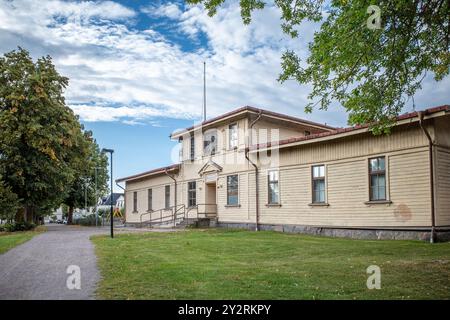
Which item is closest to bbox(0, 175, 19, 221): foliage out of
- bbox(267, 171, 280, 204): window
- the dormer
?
the dormer

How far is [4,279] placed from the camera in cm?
887

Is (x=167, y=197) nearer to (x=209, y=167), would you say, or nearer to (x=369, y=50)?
(x=209, y=167)

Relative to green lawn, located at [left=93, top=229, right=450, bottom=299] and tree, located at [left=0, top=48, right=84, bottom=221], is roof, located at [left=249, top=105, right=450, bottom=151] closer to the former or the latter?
green lawn, located at [left=93, top=229, right=450, bottom=299]

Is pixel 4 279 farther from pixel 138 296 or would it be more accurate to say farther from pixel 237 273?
pixel 237 273

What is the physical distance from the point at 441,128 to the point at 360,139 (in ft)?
10.4

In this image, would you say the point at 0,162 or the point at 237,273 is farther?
the point at 0,162

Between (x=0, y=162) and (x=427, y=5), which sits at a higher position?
(x=427, y=5)

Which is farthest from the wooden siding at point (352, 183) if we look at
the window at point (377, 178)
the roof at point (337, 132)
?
the roof at point (337, 132)

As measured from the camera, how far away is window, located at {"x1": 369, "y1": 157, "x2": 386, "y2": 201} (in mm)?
17203

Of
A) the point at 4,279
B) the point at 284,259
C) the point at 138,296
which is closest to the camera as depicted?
the point at 138,296

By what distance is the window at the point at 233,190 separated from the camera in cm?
2516

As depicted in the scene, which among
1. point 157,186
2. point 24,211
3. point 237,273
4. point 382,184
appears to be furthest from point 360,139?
point 24,211

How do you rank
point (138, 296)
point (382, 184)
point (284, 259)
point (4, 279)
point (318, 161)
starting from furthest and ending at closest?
point (318, 161) < point (382, 184) < point (284, 259) < point (4, 279) < point (138, 296)

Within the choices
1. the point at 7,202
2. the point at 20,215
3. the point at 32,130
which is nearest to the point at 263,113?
the point at 32,130
